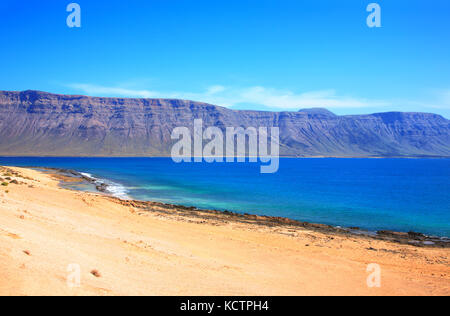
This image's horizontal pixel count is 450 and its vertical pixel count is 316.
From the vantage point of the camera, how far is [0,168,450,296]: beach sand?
7.97 metres

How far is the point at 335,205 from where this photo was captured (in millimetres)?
33562

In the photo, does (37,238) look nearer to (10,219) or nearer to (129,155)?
(10,219)

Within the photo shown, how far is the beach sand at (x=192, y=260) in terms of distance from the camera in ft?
26.1

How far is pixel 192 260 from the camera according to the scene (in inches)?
453

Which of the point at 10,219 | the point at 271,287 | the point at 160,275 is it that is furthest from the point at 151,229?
the point at 271,287

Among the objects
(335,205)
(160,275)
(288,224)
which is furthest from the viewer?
(335,205)

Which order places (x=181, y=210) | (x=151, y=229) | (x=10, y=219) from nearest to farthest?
(x=10, y=219) → (x=151, y=229) → (x=181, y=210)

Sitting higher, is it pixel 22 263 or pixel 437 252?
pixel 22 263

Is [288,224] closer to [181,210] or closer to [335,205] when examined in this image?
[181,210]

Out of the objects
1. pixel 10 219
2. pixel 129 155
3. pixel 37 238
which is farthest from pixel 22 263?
pixel 129 155
